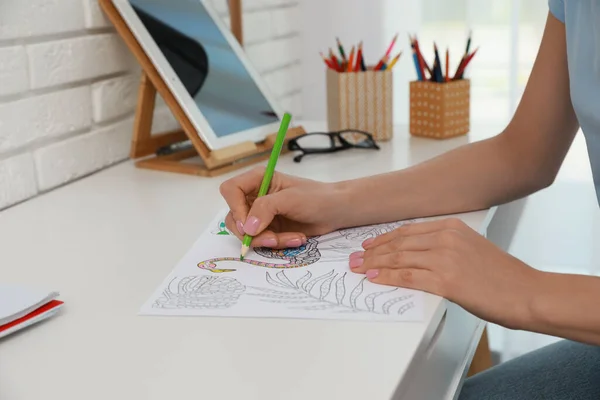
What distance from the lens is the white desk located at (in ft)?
1.67

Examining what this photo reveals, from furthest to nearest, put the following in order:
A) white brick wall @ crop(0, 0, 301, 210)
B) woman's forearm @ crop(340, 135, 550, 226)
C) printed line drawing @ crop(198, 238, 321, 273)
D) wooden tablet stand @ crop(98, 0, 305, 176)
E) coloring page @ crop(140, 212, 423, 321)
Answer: wooden tablet stand @ crop(98, 0, 305, 176) → white brick wall @ crop(0, 0, 301, 210) → woman's forearm @ crop(340, 135, 550, 226) → printed line drawing @ crop(198, 238, 321, 273) → coloring page @ crop(140, 212, 423, 321)

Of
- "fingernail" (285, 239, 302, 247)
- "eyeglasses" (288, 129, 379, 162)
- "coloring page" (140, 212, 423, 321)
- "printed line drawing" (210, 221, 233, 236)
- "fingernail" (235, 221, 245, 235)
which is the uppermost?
"fingernail" (235, 221, 245, 235)

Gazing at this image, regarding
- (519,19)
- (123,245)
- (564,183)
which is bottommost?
(564,183)

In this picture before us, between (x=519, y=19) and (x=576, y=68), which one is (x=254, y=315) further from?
(x=519, y=19)

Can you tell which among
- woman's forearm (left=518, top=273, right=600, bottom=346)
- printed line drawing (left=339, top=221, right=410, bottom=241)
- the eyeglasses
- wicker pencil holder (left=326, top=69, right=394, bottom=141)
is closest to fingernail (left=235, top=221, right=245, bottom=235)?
printed line drawing (left=339, top=221, right=410, bottom=241)

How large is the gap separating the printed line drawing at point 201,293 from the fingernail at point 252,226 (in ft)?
0.24

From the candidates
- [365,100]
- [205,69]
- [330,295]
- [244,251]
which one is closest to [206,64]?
[205,69]

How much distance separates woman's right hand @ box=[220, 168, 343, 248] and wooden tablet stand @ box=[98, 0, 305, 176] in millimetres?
290

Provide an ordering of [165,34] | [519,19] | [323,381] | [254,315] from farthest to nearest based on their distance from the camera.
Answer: [519,19]
[165,34]
[254,315]
[323,381]

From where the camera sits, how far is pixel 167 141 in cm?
127

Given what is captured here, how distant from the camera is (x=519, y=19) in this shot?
68.7 inches

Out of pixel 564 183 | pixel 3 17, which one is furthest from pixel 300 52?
pixel 3 17

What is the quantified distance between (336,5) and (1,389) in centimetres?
146

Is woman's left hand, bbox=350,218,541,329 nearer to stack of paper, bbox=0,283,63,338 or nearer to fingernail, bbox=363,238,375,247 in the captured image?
fingernail, bbox=363,238,375,247
